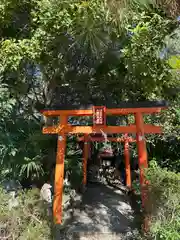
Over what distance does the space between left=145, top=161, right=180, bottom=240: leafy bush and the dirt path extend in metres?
1.21

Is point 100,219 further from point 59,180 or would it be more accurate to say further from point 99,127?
point 99,127

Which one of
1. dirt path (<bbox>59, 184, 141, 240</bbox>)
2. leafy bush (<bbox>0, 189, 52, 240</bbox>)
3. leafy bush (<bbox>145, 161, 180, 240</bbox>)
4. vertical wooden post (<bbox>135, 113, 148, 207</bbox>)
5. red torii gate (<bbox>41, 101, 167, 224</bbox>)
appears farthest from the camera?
dirt path (<bbox>59, 184, 141, 240</bbox>)

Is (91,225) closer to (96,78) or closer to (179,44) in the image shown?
(96,78)

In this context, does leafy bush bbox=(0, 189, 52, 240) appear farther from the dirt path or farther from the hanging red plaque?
the hanging red plaque

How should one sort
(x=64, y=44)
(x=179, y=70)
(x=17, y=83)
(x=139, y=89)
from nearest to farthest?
(x=64, y=44), (x=17, y=83), (x=179, y=70), (x=139, y=89)

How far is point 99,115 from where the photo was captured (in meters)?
5.79

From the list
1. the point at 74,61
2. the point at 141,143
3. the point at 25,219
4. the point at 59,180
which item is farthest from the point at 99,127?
the point at 25,219

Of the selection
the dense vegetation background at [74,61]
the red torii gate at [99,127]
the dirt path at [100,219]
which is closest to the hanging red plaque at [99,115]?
the red torii gate at [99,127]

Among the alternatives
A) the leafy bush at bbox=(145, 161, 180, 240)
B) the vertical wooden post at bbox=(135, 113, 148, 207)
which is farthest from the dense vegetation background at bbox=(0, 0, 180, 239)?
the vertical wooden post at bbox=(135, 113, 148, 207)

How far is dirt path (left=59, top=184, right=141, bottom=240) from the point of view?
6.01 m

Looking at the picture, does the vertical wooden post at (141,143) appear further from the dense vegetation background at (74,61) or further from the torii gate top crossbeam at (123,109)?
the dense vegetation background at (74,61)

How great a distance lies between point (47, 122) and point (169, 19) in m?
3.61

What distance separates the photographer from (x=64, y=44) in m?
5.23

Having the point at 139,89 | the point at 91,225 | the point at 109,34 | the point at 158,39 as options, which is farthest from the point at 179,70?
the point at 91,225
